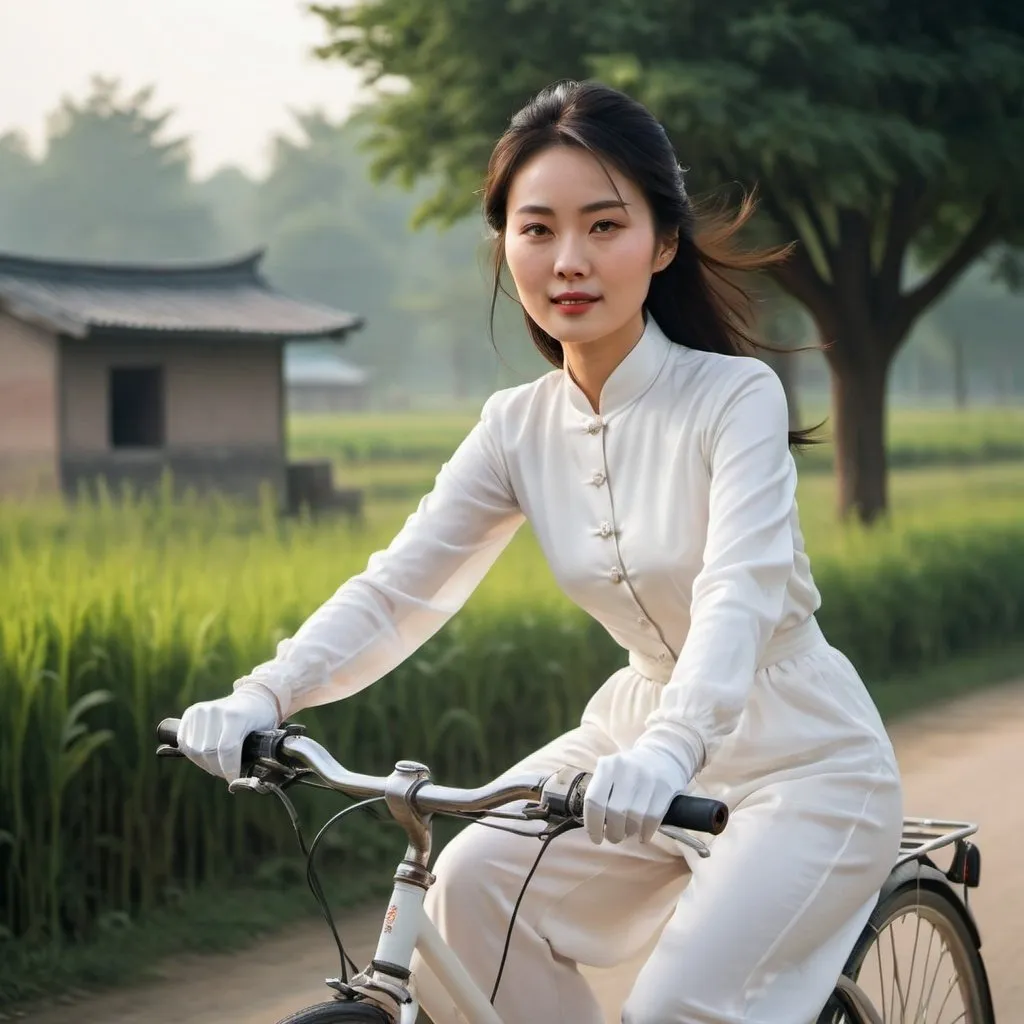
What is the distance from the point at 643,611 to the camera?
2740 millimetres

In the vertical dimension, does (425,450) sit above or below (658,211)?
below

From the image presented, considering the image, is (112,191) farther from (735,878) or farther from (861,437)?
(735,878)

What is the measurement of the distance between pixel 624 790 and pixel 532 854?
2.24 ft

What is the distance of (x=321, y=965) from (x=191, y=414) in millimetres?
17798

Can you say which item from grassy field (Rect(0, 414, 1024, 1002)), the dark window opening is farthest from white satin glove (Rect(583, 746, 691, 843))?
the dark window opening

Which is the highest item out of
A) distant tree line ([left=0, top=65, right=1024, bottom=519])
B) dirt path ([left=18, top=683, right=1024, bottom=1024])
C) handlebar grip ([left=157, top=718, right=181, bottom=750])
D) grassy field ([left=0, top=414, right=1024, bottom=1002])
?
distant tree line ([left=0, top=65, right=1024, bottom=519])

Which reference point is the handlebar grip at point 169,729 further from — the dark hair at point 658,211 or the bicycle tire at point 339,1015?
the dark hair at point 658,211

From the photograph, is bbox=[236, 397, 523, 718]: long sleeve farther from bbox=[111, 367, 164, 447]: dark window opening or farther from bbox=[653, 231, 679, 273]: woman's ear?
bbox=[111, 367, 164, 447]: dark window opening

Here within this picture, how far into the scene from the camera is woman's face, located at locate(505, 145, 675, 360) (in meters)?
2.61

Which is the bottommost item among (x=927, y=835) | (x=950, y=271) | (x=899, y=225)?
(x=927, y=835)

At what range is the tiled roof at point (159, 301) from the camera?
21359 mm

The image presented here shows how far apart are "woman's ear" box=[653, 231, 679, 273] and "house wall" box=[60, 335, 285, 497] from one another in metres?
18.9

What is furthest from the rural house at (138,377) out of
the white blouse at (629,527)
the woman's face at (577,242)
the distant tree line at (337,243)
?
the woman's face at (577,242)

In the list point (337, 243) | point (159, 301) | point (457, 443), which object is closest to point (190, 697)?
point (159, 301)
